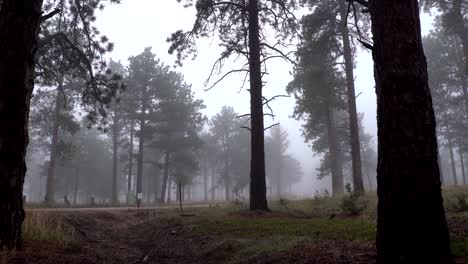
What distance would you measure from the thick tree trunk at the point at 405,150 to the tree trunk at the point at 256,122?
7757mm

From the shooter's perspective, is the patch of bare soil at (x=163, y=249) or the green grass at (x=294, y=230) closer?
the patch of bare soil at (x=163, y=249)

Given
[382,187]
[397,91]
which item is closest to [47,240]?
[382,187]

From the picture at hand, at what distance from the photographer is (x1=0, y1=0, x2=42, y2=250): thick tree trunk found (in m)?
5.55

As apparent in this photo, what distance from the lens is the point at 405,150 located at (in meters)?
3.58

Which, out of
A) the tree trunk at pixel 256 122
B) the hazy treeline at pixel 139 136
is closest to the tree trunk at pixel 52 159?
the hazy treeline at pixel 139 136

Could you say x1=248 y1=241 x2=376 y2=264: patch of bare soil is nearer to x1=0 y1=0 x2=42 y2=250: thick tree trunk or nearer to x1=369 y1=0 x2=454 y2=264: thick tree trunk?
x1=369 y1=0 x2=454 y2=264: thick tree trunk

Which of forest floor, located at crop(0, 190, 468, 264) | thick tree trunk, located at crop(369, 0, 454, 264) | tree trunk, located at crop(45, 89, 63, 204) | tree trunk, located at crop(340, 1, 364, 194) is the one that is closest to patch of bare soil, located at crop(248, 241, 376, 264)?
forest floor, located at crop(0, 190, 468, 264)

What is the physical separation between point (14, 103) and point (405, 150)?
544 centimetres

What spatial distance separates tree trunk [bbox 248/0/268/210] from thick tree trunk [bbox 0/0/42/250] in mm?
6892

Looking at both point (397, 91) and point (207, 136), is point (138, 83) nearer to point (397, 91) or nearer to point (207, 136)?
point (207, 136)

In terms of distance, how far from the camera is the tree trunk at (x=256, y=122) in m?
11.4

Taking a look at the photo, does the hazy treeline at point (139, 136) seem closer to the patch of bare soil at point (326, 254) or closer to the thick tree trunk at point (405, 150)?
the patch of bare soil at point (326, 254)

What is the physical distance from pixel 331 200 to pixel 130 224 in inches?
290

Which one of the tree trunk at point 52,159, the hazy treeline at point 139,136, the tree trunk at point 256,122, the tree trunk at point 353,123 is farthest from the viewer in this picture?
the hazy treeline at point 139,136
